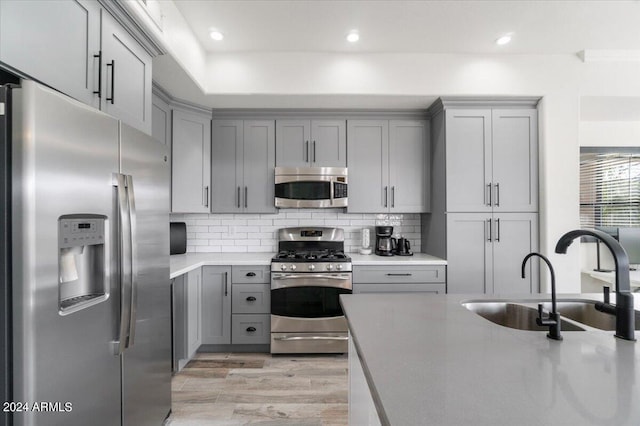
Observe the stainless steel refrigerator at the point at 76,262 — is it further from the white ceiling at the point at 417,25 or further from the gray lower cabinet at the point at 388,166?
the gray lower cabinet at the point at 388,166

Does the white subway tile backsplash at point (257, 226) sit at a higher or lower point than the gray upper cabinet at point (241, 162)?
lower

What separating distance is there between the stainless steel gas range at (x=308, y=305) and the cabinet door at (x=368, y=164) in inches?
28.1

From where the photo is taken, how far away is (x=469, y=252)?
119 inches

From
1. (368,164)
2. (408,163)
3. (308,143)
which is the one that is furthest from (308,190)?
(408,163)

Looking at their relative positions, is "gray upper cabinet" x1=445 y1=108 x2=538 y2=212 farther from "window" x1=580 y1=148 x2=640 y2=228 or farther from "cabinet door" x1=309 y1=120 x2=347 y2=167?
"window" x1=580 y1=148 x2=640 y2=228

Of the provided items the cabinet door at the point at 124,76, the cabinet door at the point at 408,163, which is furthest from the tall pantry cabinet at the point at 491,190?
the cabinet door at the point at 124,76

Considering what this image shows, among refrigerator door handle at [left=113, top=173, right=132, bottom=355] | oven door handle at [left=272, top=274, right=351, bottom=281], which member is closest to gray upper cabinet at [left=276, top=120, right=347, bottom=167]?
oven door handle at [left=272, top=274, right=351, bottom=281]

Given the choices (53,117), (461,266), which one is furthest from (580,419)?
(461,266)

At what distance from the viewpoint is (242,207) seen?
3.34 m

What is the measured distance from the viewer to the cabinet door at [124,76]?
5.23ft

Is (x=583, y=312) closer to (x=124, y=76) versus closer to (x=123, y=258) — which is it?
(x=123, y=258)

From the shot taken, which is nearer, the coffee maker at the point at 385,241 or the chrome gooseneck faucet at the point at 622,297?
the chrome gooseneck faucet at the point at 622,297

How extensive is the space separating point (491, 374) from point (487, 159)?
8.77ft

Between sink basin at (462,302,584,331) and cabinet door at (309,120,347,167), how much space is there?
2.10m
